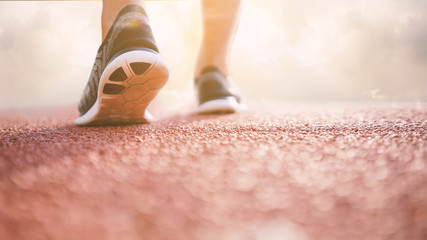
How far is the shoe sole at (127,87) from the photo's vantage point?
2.27ft

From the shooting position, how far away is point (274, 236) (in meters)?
0.24

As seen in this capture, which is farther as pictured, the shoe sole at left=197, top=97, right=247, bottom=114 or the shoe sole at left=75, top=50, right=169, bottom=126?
the shoe sole at left=197, top=97, right=247, bottom=114

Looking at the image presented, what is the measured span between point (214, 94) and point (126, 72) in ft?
2.08

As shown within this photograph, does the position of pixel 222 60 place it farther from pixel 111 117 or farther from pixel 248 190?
pixel 248 190

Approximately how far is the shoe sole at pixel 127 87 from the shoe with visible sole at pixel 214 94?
16.3 inches

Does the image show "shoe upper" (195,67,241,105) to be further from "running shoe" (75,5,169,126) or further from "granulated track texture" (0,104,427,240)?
"granulated track texture" (0,104,427,240)

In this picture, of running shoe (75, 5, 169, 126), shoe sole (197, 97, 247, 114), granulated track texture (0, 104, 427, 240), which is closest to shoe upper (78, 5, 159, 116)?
running shoe (75, 5, 169, 126)

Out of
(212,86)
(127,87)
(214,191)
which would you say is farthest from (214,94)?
(214,191)

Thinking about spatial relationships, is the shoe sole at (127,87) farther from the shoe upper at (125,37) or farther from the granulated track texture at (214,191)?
the granulated track texture at (214,191)

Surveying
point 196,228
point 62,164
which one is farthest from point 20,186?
point 196,228

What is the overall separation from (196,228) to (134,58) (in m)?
0.52

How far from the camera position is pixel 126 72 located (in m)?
0.70

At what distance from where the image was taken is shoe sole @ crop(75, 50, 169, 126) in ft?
2.27

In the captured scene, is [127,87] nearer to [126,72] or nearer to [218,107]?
[126,72]
